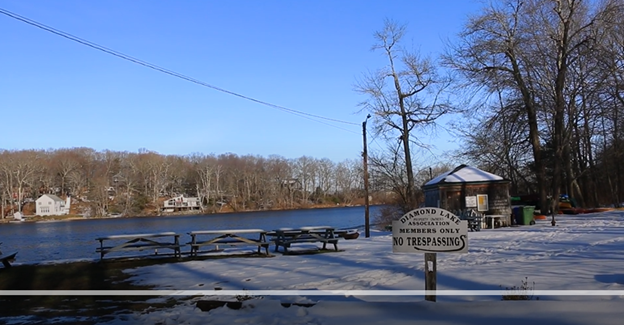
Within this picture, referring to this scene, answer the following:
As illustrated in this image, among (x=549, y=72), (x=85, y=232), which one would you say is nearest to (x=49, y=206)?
(x=85, y=232)

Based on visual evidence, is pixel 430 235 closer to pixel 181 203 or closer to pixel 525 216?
pixel 525 216

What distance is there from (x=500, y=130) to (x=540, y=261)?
964 inches

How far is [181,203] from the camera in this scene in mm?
95000

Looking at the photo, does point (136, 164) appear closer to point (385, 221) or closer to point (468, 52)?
point (385, 221)

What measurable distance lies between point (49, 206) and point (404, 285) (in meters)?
86.8

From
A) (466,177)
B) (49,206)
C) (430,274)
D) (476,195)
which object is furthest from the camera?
(49,206)

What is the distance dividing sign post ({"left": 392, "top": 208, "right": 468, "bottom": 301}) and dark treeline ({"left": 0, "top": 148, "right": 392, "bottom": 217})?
75.7m

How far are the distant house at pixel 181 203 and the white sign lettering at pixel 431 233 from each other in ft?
296

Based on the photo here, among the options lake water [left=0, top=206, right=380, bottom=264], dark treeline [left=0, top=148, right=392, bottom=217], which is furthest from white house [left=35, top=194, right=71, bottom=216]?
lake water [left=0, top=206, right=380, bottom=264]

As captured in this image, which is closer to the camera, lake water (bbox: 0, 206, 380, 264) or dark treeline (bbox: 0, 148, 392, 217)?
lake water (bbox: 0, 206, 380, 264)

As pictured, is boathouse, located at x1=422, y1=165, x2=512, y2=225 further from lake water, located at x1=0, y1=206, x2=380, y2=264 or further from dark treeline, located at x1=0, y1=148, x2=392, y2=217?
dark treeline, located at x1=0, y1=148, x2=392, y2=217

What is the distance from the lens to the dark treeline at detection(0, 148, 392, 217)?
8788cm

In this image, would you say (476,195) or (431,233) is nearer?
(431,233)

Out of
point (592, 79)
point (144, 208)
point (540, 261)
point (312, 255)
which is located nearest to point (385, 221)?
point (592, 79)
